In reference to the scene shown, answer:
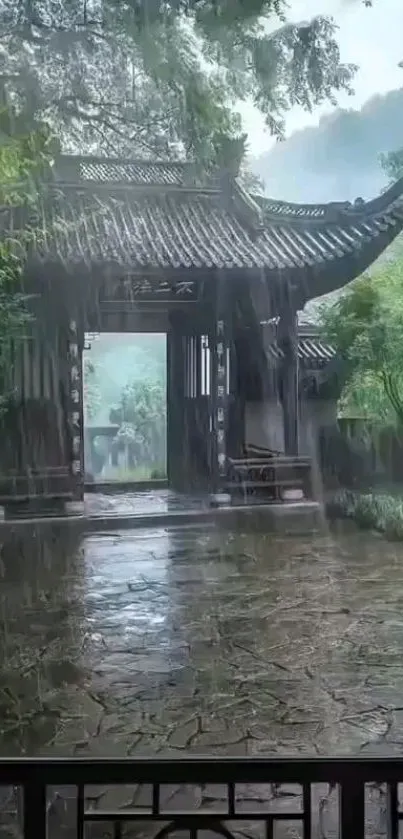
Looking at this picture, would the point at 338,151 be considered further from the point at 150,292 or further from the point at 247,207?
the point at 150,292

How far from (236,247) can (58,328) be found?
3.57ft

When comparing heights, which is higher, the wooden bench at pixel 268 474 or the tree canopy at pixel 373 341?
the tree canopy at pixel 373 341

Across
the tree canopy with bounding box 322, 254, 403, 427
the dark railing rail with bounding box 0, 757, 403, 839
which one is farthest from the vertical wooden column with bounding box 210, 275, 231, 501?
the dark railing rail with bounding box 0, 757, 403, 839

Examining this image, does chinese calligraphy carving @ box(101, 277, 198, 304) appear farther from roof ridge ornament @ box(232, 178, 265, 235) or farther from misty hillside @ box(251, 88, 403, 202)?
misty hillside @ box(251, 88, 403, 202)

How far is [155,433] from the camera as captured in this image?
272 cm

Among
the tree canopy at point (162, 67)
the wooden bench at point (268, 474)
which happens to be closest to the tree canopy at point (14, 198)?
the tree canopy at point (162, 67)

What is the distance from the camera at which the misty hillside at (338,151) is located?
6.84 ft

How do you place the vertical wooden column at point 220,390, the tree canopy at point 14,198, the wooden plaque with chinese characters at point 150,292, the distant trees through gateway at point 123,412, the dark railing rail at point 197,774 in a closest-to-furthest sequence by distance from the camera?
the dark railing rail at point 197,774 → the tree canopy at point 14,198 → the distant trees through gateway at point 123,412 → the vertical wooden column at point 220,390 → the wooden plaque with chinese characters at point 150,292

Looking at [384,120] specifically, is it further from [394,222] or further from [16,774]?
[16,774]

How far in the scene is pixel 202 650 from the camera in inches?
87.5

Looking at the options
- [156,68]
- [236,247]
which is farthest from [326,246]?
[156,68]

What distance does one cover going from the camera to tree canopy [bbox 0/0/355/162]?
196cm

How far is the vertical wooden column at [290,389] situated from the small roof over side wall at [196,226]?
1.44 ft

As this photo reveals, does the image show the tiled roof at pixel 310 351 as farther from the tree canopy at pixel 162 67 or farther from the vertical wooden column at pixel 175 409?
the tree canopy at pixel 162 67
